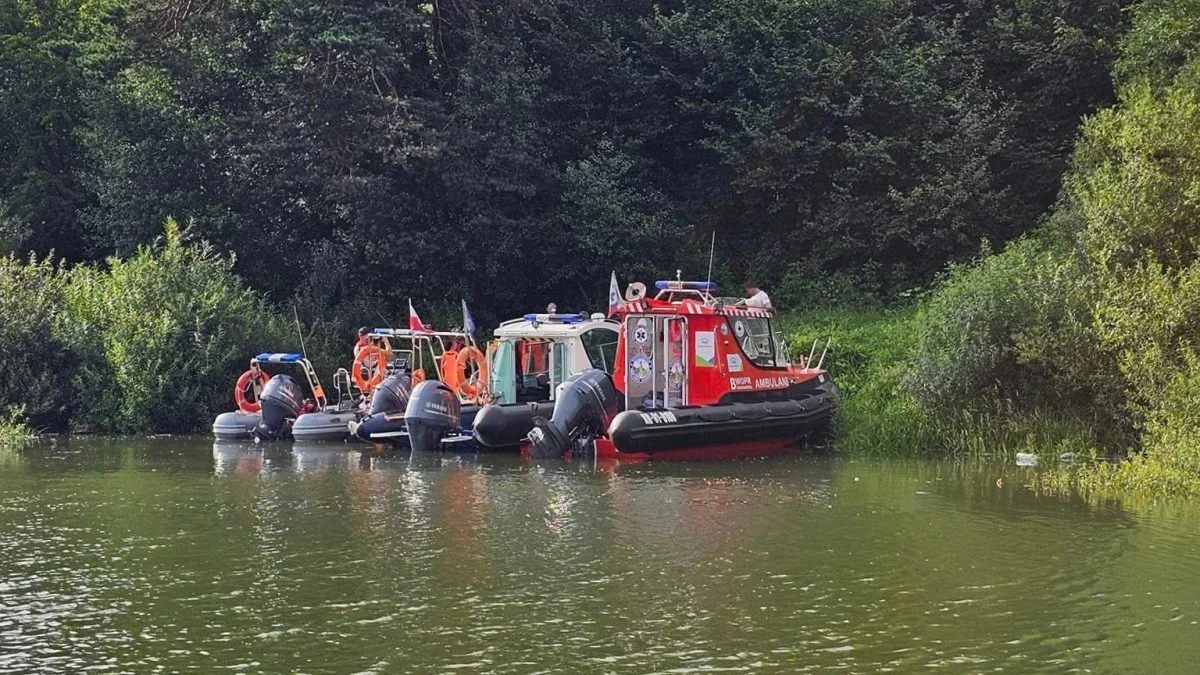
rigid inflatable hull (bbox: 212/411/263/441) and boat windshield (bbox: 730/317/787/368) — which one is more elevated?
boat windshield (bbox: 730/317/787/368)

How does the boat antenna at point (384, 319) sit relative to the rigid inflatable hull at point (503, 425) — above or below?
above

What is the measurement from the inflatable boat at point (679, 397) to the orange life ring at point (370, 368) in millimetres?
4128

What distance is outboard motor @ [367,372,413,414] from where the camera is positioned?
22672 millimetres

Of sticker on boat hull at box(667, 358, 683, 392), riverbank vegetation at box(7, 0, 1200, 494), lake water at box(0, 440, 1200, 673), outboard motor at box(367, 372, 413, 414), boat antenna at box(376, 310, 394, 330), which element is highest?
riverbank vegetation at box(7, 0, 1200, 494)

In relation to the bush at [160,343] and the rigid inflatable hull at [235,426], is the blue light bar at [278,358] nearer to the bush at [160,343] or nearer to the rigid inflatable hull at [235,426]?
the rigid inflatable hull at [235,426]

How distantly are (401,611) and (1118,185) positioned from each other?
39.8ft

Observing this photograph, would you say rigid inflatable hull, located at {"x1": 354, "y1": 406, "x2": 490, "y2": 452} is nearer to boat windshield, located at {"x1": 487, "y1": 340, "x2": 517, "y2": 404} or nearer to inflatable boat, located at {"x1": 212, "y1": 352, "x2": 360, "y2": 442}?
boat windshield, located at {"x1": 487, "y1": 340, "x2": 517, "y2": 404}

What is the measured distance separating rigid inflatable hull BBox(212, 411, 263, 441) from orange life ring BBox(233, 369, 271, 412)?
11.2 inches

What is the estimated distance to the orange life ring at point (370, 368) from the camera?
24.0 meters

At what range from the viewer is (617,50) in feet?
99.2

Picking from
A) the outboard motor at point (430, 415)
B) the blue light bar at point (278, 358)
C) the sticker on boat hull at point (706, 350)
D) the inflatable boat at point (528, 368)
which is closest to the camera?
the sticker on boat hull at point (706, 350)

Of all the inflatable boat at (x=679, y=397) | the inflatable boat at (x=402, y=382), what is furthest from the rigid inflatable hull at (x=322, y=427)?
→ the inflatable boat at (x=679, y=397)

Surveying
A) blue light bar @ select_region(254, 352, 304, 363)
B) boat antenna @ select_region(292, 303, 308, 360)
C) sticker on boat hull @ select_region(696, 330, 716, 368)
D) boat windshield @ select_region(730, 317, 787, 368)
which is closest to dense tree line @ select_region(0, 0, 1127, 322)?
boat antenna @ select_region(292, 303, 308, 360)

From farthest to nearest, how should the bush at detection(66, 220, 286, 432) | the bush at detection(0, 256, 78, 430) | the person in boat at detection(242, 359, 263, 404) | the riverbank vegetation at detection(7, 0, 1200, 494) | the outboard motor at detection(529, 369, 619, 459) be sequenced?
the riverbank vegetation at detection(7, 0, 1200, 494) → the bush at detection(66, 220, 286, 432) → the bush at detection(0, 256, 78, 430) → the person in boat at detection(242, 359, 263, 404) → the outboard motor at detection(529, 369, 619, 459)
